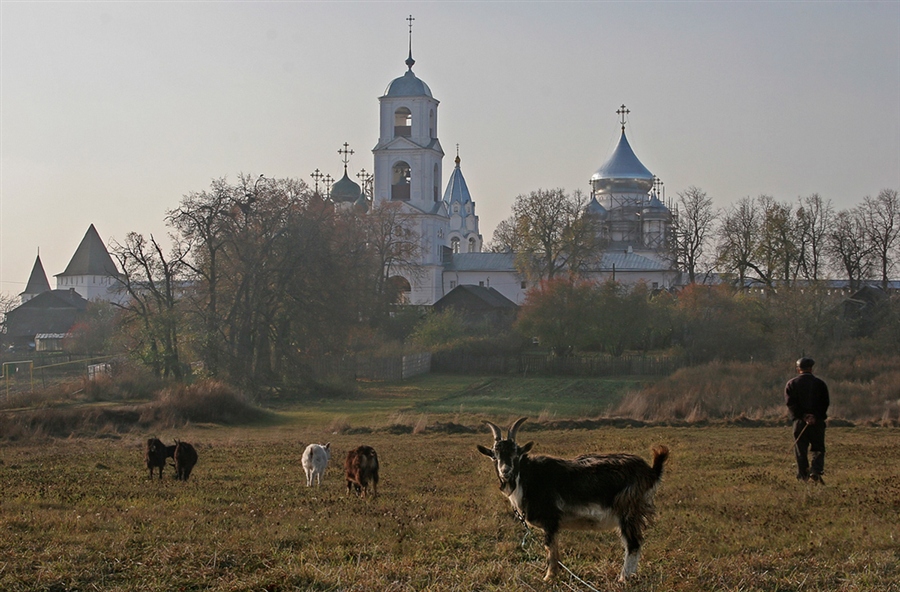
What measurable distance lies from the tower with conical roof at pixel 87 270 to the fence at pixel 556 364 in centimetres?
6415

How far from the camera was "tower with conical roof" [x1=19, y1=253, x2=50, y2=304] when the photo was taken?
112812 mm

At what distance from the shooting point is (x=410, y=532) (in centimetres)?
909

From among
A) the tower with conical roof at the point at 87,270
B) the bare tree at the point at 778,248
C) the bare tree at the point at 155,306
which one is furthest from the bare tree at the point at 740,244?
the tower with conical roof at the point at 87,270

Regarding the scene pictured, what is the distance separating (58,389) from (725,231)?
1702 inches

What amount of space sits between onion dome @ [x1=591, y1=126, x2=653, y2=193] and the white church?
93 mm

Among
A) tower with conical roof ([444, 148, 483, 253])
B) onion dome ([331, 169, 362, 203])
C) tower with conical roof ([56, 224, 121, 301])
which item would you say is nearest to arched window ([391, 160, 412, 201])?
onion dome ([331, 169, 362, 203])

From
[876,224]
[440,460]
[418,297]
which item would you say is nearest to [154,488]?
[440,460]

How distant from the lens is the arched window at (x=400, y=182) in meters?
79.6

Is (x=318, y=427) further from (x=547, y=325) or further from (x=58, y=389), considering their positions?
(x=547, y=325)

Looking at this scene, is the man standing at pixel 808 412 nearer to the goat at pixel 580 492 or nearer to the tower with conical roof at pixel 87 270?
the goat at pixel 580 492

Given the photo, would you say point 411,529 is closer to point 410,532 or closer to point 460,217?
point 410,532

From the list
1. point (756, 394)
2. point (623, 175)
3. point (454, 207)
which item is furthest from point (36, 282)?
point (756, 394)

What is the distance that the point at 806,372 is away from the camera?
38.9 ft

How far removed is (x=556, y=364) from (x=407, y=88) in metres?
33.9
